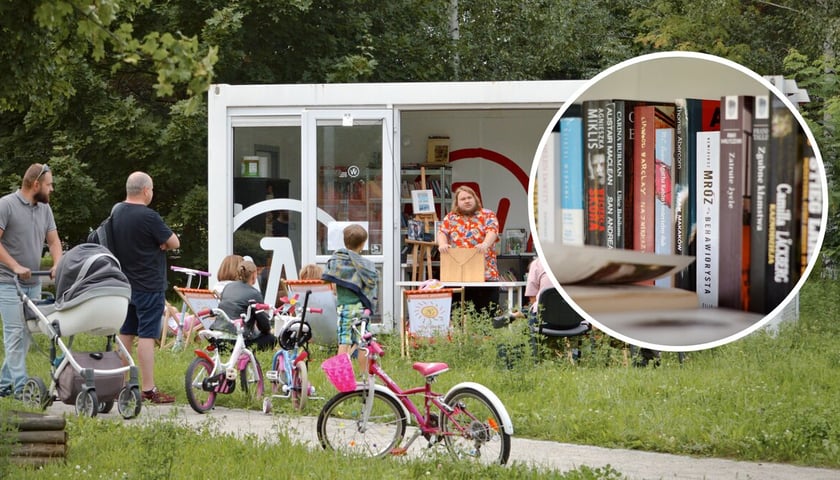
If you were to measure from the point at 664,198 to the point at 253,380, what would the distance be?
6.47 metres

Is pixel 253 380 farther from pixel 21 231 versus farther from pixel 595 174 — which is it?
pixel 595 174

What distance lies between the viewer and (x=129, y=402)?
7617 mm

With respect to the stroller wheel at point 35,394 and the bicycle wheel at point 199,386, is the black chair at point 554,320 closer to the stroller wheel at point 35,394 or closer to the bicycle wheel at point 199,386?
the bicycle wheel at point 199,386

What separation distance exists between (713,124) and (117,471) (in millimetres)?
4308

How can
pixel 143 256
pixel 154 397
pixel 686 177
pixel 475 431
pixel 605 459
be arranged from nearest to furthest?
pixel 686 177 < pixel 475 431 < pixel 605 459 < pixel 143 256 < pixel 154 397

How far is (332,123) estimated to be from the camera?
1213 centimetres

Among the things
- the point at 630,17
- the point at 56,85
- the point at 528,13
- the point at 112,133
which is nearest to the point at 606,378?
the point at 56,85

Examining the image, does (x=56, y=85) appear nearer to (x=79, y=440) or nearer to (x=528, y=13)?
(x=79, y=440)

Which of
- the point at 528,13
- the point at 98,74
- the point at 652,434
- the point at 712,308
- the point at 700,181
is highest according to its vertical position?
the point at 528,13

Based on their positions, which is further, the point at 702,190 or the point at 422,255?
the point at 422,255

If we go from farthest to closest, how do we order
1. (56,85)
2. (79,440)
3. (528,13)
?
(528,13), (56,85), (79,440)

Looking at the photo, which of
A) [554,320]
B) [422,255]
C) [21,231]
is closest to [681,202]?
[21,231]

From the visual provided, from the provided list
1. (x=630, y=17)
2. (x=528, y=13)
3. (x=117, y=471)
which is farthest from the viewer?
(x=630, y=17)

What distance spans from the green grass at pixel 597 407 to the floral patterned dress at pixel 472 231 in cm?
143
